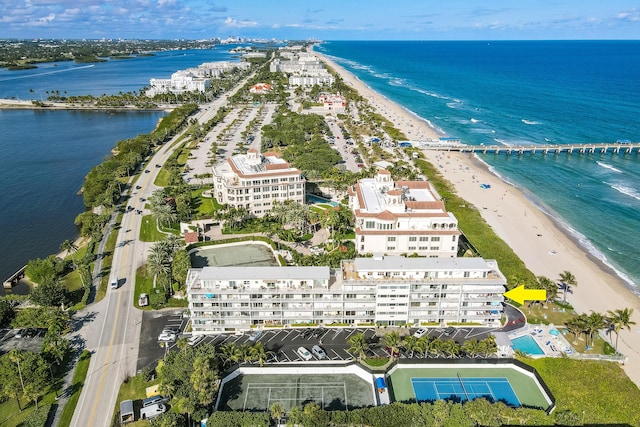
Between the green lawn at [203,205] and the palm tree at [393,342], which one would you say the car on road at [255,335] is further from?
the green lawn at [203,205]

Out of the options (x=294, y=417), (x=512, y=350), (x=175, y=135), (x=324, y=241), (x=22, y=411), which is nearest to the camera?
(x=294, y=417)

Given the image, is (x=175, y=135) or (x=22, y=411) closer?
(x=22, y=411)

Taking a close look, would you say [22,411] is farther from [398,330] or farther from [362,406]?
[398,330]

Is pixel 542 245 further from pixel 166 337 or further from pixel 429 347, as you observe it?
pixel 166 337

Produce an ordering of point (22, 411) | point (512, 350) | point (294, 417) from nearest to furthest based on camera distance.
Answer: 1. point (294, 417)
2. point (22, 411)
3. point (512, 350)

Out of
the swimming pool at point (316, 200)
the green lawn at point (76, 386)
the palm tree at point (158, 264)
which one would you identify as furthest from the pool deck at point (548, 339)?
the green lawn at point (76, 386)

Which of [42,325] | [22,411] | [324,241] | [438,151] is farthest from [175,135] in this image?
[22,411]
